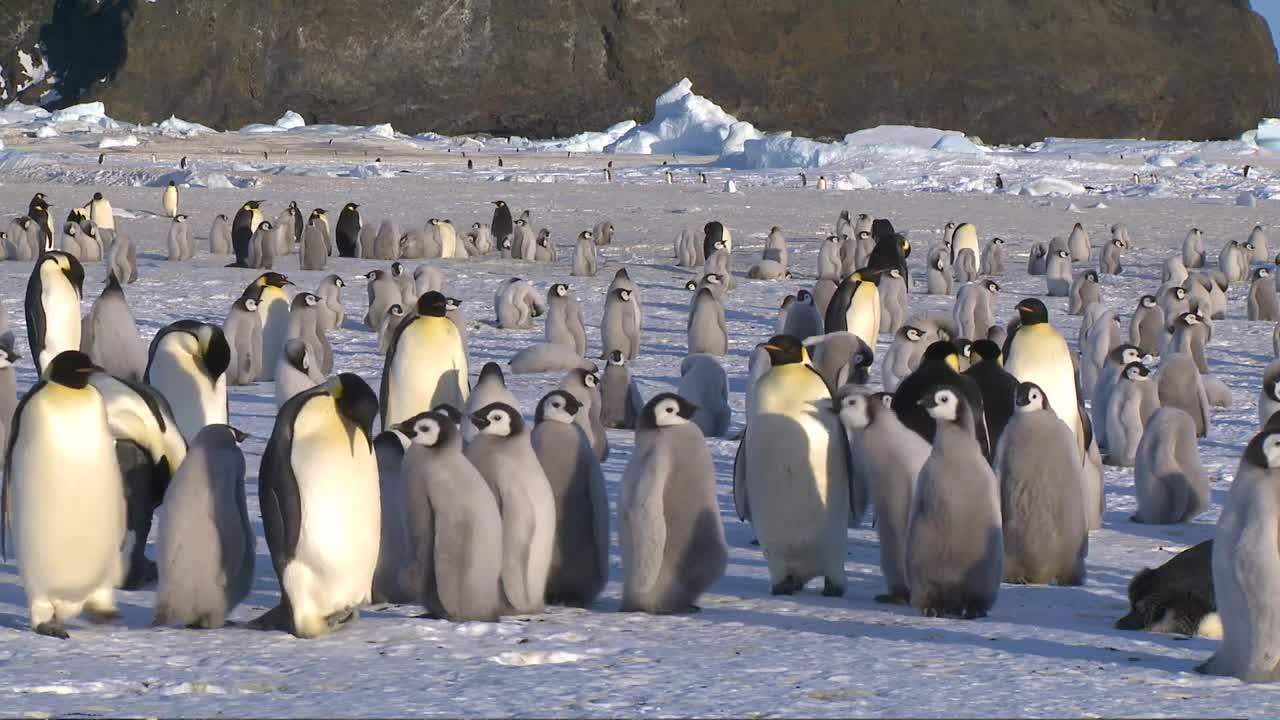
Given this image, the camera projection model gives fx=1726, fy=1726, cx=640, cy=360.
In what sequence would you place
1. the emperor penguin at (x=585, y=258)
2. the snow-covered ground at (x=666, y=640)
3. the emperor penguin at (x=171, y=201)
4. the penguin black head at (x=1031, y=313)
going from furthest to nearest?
the emperor penguin at (x=171, y=201), the emperor penguin at (x=585, y=258), the penguin black head at (x=1031, y=313), the snow-covered ground at (x=666, y=640)

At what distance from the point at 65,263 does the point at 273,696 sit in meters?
5.71

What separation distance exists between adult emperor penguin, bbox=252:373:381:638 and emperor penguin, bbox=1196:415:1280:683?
2246 mm

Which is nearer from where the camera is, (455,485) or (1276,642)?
(1276,642)

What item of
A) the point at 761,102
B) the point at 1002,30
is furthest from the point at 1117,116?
the point at 761,102

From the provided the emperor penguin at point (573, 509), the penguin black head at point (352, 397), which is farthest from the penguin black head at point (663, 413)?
the penguin black head at point (352, 397)

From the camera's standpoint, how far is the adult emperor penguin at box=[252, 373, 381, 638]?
4621 millimetres

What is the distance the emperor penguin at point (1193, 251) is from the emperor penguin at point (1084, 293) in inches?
152

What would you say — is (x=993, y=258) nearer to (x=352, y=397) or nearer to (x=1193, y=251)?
(x=1193, y=251)

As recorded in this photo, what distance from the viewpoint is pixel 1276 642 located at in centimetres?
411

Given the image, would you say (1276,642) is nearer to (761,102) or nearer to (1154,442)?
(1154,442)

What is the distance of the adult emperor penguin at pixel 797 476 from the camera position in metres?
5.54

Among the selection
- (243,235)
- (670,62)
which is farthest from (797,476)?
(670,62)

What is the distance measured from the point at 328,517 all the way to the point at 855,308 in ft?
23.6

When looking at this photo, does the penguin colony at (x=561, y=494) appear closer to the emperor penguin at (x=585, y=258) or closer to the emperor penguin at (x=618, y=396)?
the emperor penguin at (x=618, y=396)
